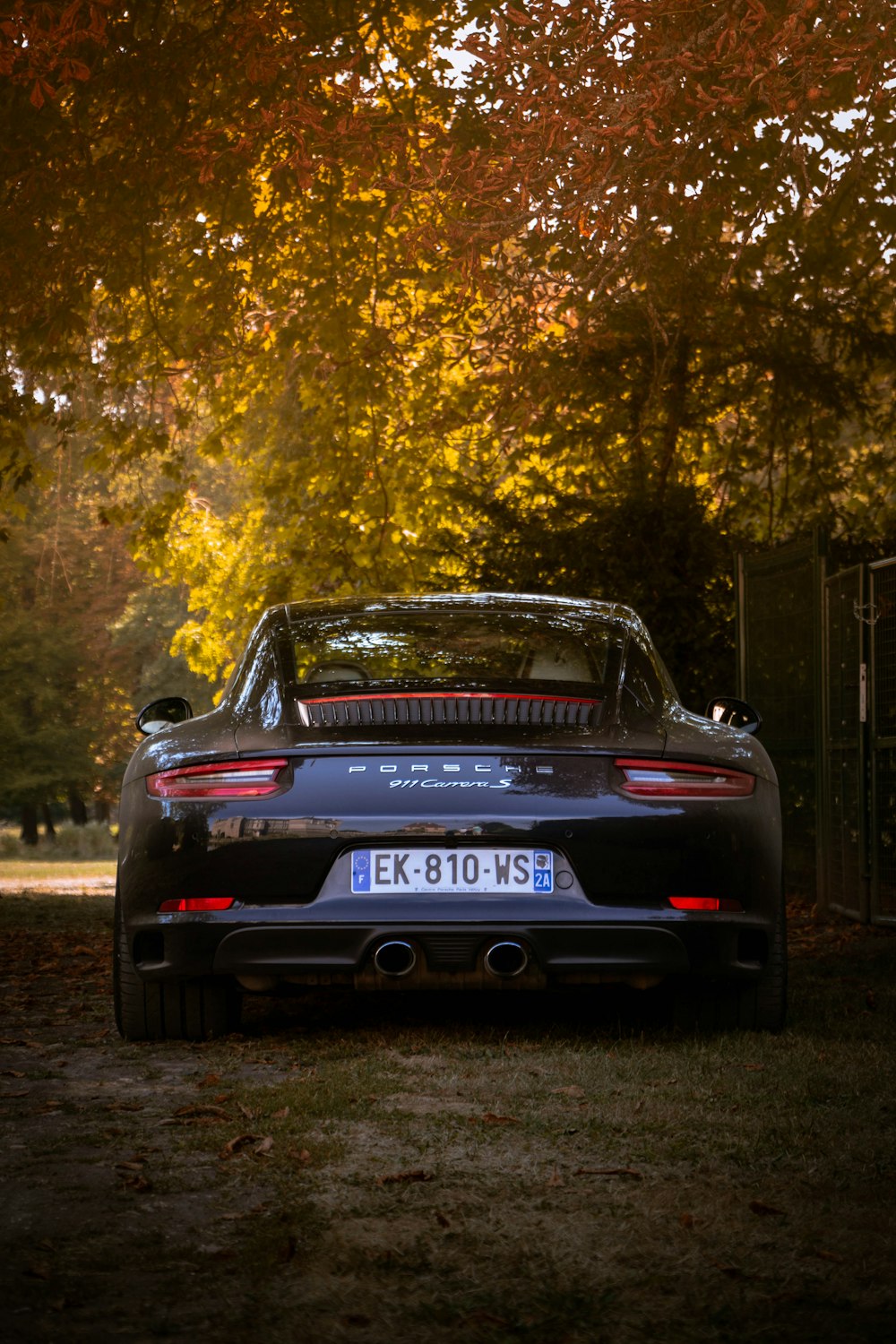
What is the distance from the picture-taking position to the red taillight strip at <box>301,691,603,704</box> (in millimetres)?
5594

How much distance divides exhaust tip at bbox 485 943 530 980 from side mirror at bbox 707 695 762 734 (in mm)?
1433

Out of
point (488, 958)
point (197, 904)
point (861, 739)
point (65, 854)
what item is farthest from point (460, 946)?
point (65, 854)

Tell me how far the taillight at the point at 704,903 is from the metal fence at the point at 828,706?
166 inches

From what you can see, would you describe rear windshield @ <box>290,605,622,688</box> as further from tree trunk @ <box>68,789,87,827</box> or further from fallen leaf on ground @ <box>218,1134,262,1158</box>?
tree trunk @ <box>68,789,87,827</box>

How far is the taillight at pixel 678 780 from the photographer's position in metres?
5.44

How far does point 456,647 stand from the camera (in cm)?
614

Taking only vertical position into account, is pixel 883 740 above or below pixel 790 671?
below

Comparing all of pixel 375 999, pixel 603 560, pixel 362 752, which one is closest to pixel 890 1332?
pixel 362 752

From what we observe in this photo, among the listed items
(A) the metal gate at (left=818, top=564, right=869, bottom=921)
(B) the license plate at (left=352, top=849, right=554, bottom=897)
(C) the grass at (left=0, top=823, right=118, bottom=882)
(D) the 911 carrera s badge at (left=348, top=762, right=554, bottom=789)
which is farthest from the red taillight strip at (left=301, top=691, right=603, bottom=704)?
(C) the grass at (left=0, top=823, right=118, bottom=882)

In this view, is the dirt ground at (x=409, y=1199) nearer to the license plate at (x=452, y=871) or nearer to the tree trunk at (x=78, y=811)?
Result: the license plate at (x=452, y=871)

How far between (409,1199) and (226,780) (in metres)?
2.06

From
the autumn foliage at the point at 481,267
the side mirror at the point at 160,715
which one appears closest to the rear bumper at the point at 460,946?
the side mirror at the point at 160,715

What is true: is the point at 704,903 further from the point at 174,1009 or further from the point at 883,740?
the point at 883,740

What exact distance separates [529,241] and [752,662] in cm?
341
